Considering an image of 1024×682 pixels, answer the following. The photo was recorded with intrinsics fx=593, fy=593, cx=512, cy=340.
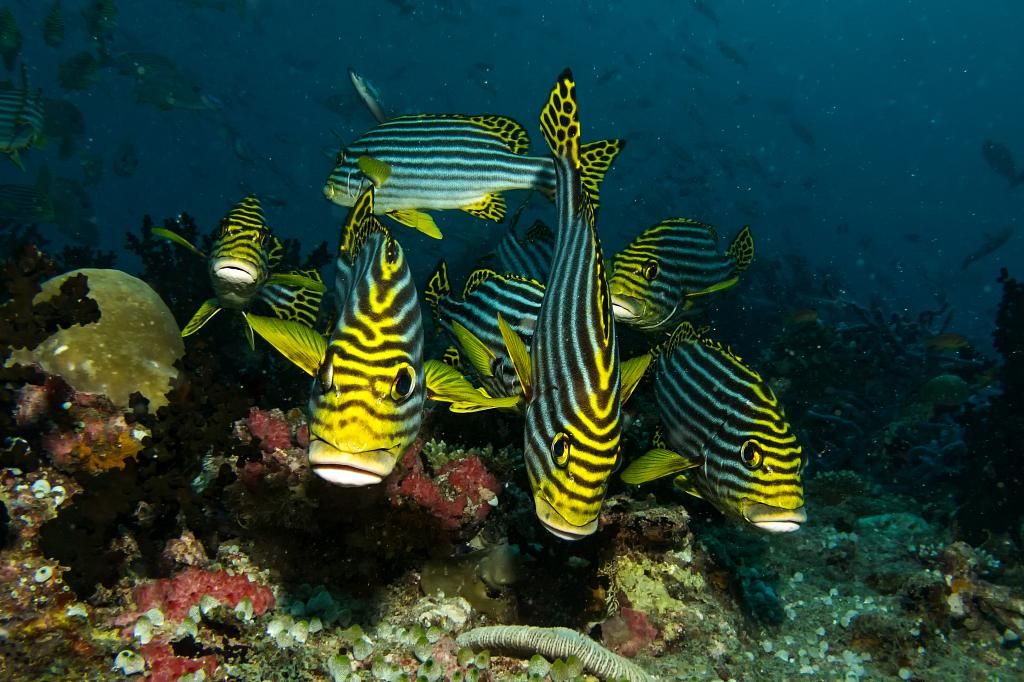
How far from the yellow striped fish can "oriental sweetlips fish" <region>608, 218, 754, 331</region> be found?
32.9 ft

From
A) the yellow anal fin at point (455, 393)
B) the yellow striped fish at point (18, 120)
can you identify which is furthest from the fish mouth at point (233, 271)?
the yellow striped fish at point (18, 120)

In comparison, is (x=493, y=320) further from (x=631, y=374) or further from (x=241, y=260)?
(x=241, y=260)

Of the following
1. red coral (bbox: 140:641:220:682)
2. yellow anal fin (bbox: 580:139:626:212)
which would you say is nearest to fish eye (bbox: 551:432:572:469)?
red coral (bbox: 140:641:220:682)

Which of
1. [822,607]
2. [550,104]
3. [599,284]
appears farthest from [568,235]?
[822,607]

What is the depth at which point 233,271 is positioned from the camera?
457 centimetres

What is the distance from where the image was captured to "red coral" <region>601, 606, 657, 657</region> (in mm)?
4223

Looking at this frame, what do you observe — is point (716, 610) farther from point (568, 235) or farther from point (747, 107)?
point (747, 107)

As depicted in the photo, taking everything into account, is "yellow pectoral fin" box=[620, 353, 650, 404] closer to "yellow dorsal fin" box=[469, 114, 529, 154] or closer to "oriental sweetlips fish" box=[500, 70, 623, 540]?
"oriental sweetlips fish" box=[500, 70, 623, 540]

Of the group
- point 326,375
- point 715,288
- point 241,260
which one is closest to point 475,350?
point 326,375

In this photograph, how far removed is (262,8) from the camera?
6875 centimetres

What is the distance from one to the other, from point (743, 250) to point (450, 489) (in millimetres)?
4227

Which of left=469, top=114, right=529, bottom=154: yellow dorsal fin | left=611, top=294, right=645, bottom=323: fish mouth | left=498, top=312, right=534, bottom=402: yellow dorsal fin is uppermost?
left=469, top=114, right=529, bottom=154: yellow dorsal fin

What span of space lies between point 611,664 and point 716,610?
1.66 meters

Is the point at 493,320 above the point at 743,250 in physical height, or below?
below
